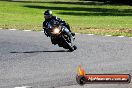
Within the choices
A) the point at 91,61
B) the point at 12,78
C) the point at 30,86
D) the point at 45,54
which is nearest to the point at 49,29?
the point at 45,54

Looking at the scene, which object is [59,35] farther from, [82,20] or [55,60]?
[82,20]

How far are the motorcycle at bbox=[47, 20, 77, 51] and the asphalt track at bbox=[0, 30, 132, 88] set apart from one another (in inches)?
9.4

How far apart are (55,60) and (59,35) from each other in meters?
2.43

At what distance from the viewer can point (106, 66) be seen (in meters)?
12.8

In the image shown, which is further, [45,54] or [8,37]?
[8,37]

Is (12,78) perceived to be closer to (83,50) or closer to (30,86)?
(30,86)

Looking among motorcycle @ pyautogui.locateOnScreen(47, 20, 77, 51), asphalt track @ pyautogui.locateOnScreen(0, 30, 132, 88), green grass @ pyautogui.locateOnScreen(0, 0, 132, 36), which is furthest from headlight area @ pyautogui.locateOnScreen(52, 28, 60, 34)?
green grass @ pyautogui.locateOnScreen(0, 0, 132, 36)

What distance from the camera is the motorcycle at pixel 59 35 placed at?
16.0 m

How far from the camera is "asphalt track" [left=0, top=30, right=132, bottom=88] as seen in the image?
10383mm

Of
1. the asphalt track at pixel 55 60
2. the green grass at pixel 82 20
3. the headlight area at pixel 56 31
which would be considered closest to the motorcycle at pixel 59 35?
the headlight area at pixel 56 31

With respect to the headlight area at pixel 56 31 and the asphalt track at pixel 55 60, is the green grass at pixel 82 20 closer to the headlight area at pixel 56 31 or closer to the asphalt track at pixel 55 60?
Answer: the asphalt track at pixel 55 60

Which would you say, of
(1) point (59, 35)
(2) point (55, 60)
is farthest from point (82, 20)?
(2) point (55, 60)

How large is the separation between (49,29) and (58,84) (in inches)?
247

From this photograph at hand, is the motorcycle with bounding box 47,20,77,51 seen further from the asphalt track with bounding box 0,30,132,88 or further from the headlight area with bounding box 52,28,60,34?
the asphalt track with bounding box 0,30,132,88
